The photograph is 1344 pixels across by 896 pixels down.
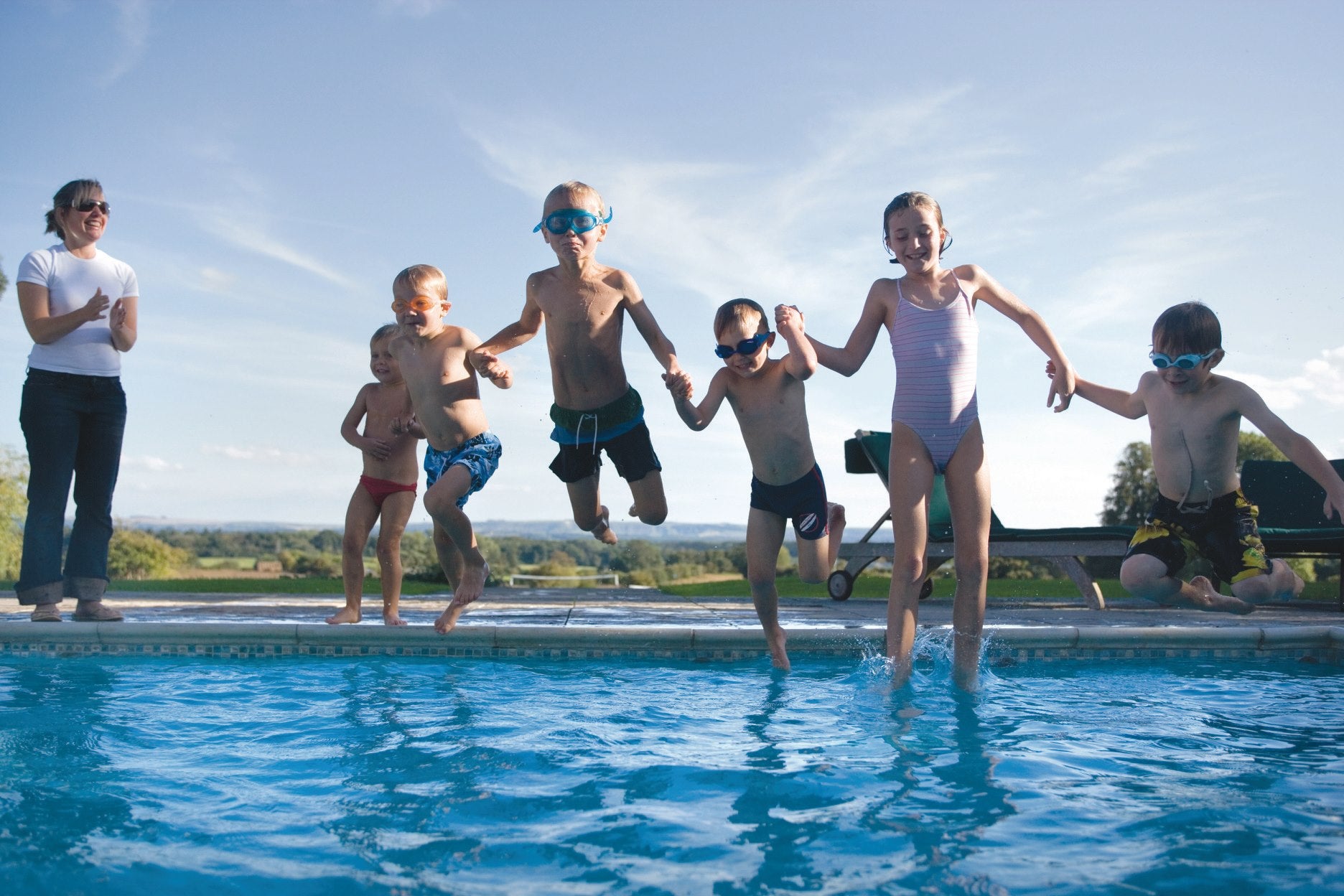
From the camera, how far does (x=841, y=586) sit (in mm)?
10203

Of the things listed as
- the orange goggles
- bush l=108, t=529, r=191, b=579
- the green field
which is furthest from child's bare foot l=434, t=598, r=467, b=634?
bush l=108, t=529, r=191, b=579

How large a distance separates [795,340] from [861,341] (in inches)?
15.6

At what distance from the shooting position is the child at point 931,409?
4.83m

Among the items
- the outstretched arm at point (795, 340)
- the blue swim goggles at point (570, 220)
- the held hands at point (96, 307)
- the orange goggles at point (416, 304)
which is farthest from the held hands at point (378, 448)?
the outstretched arm at point (795, 340)

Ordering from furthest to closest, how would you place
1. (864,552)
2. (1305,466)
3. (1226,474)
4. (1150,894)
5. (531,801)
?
(864,552), (1226,474), (1305,466), (531,801), (1150,894)

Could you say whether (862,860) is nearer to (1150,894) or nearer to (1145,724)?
(1150,894)

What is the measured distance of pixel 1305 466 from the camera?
4.85 m

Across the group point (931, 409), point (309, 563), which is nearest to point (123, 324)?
point (931, 409)

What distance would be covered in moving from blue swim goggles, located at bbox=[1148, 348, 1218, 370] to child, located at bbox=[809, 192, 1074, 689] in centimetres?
Answer: 48

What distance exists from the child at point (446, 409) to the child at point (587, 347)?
1.55 ft

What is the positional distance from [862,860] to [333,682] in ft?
11.8

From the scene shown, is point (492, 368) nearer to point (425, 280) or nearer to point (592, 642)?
point (425, 280)

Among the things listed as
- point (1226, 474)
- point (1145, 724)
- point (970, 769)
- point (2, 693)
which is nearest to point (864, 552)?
point (1226, 474)

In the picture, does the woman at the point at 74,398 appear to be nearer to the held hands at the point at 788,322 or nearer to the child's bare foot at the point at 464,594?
the child's bare foot at the point at 464,594
